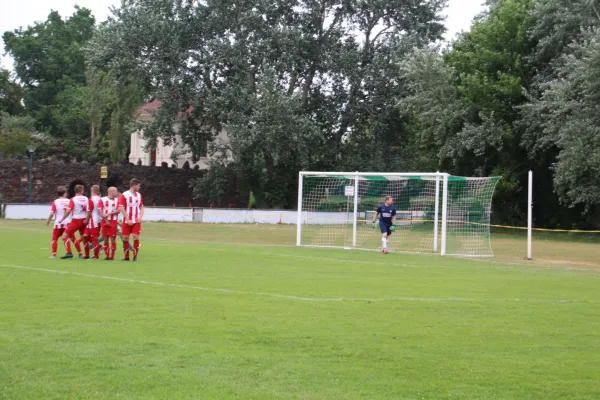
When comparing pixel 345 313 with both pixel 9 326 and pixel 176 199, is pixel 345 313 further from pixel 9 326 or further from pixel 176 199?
pixel 176 199

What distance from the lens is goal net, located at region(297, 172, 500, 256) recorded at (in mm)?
28769

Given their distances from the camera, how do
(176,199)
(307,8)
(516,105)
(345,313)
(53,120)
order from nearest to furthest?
(345,313) → (516,105) → (307,8) → (176,199) → (53,120)

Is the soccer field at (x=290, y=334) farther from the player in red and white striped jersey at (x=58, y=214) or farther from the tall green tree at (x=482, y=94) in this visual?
the tall green tree at (x=482, y=94)

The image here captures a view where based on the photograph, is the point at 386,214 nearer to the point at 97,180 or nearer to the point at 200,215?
the point at 200,215

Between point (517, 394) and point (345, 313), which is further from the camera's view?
point (345, 313)

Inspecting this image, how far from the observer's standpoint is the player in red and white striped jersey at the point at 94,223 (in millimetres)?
20922

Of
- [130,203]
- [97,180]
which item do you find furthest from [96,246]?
[97,180]

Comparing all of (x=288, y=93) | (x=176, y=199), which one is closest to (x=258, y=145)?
(x=288, y=93)

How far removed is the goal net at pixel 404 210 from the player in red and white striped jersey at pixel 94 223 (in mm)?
9741

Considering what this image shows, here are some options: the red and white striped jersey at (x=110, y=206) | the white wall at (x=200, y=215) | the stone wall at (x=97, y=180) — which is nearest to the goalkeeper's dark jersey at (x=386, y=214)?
the red and white striped jersey at (x=110, y=206)

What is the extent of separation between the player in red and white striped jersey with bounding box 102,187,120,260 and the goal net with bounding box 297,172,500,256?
961 centimetres

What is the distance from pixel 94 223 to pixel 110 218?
22.2 inches

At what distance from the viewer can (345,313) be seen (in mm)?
→ 11789

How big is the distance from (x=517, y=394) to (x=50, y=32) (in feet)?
325
